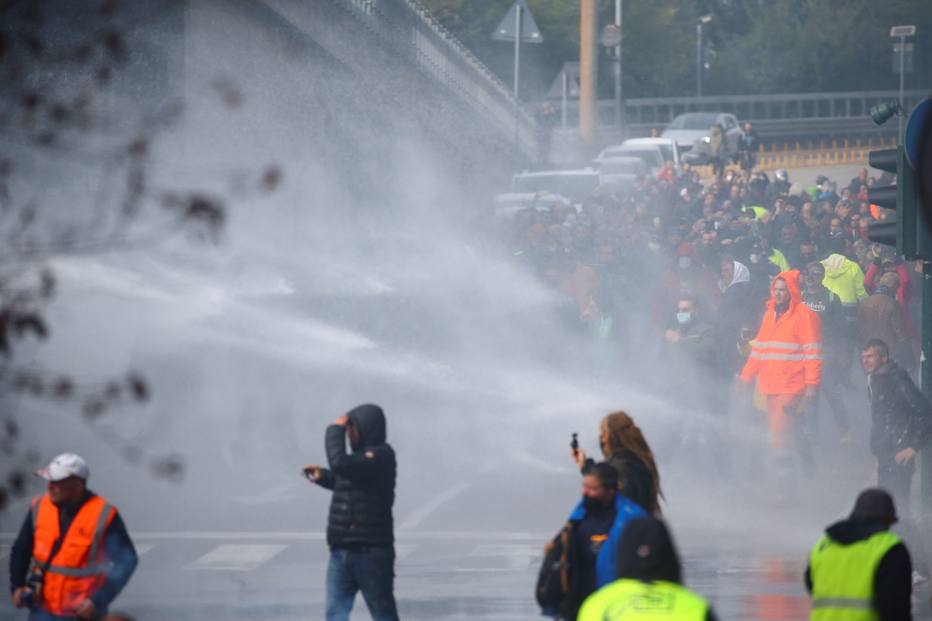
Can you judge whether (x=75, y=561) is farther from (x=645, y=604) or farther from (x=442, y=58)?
(x=442, y=58)

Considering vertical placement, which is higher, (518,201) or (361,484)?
(518,201)

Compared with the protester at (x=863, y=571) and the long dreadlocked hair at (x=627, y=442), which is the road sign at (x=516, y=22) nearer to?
the long dreadlocked hair at (x=627, y=442)

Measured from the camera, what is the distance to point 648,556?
5332 mm

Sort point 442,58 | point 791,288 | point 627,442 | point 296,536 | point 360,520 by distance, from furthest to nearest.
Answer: point 442,58
point 791,288
point 296,536
point 360,520
point 627,442

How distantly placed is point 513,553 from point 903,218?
3.52m

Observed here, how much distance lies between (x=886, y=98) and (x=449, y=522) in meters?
67.9

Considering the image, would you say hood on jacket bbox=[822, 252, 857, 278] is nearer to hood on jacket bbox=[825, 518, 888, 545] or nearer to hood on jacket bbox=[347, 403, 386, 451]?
hood on jacket bbox=[347, 403, 386, 451]

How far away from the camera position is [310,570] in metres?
12.8

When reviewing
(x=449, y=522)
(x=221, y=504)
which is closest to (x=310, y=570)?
(x=449, y=522)

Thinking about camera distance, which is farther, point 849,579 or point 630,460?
point 630,460

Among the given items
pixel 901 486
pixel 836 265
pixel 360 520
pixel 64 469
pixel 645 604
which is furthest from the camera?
pixel 836 265

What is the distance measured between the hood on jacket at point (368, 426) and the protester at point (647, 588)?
3784 mm

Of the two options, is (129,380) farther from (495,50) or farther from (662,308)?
(495,50)

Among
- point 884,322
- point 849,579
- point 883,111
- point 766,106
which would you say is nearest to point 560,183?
point 884,322
